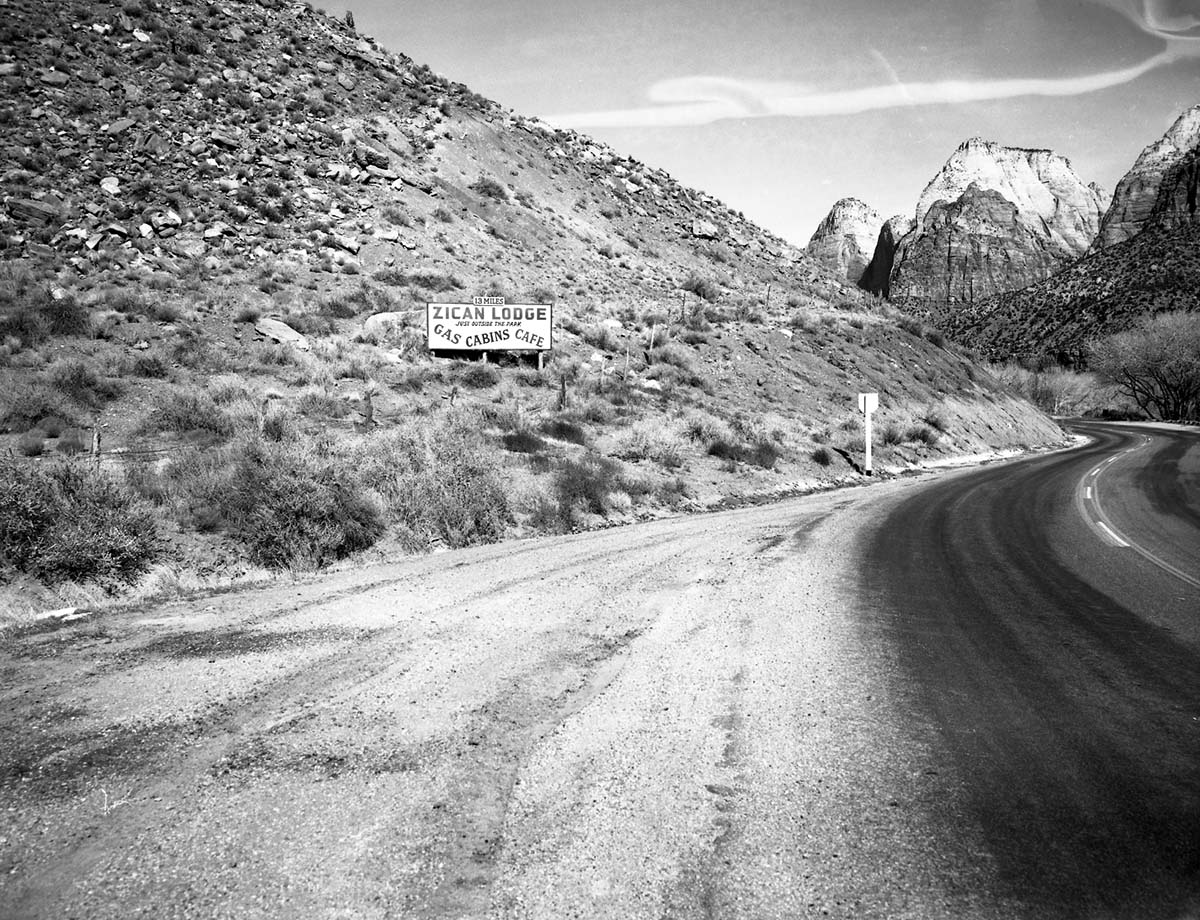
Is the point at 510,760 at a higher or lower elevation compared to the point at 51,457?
lower

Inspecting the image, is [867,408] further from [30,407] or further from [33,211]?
[33,211]

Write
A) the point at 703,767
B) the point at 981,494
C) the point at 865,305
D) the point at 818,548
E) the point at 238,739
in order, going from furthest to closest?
the point at 865,305
the point at 981,494
the point at 818,548
the point at 238,739
the point at 703,767

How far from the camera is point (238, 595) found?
7.60 m

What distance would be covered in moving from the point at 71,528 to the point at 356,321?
18.4 m

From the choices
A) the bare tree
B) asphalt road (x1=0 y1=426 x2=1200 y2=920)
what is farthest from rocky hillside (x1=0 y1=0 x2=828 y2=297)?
the bare tree

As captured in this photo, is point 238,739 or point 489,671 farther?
point 489,671

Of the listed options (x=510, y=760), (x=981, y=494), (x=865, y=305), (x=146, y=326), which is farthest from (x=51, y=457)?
(x=865, y=305)

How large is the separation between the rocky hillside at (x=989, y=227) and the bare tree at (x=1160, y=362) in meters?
81.2

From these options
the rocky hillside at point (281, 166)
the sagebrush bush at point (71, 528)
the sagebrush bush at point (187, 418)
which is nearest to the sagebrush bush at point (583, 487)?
the sagebrush bush at point (71, 528)

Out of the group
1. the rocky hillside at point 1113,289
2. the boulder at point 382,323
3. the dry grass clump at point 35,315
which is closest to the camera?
the dry grass clump at point 35,315

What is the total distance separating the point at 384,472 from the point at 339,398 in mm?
6744

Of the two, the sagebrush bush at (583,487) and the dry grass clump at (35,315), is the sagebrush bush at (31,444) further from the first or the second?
the sagebrush bush at (583,487)

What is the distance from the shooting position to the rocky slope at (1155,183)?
344ft

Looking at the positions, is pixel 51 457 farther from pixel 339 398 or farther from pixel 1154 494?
pixel 1154 494
